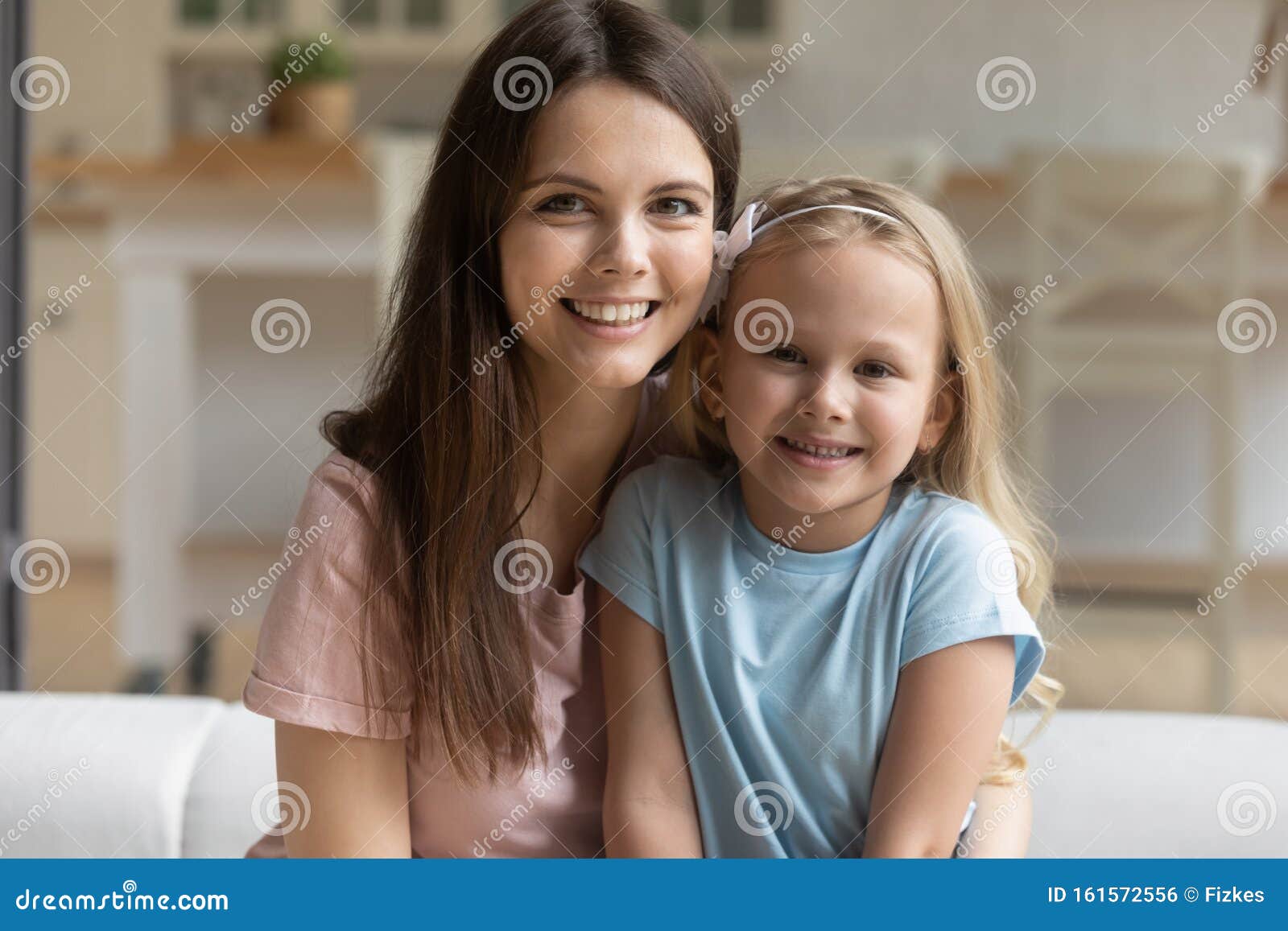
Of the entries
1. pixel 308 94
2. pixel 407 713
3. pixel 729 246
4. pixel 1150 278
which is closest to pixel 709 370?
pixel 729 246

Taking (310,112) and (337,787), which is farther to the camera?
(310,112)

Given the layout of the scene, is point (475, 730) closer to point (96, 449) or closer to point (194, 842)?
point (194, 842)

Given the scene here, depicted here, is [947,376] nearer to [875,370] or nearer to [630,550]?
[875,370]

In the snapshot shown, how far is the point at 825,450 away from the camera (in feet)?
2.50

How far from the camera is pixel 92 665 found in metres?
2.67

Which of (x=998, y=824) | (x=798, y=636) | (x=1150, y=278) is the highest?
(x=1150, y=278)

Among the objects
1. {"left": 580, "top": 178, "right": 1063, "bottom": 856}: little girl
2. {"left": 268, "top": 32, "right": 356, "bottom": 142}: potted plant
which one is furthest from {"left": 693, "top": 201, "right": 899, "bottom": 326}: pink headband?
{"left": 268, "top": 32, "right": 356, "bottom": 142}: potted plant

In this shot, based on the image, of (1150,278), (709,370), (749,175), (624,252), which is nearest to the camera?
(624,252)

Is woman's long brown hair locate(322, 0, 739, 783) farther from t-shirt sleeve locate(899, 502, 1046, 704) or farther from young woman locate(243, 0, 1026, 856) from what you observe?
t-shirt sleeve locate(899, 502, 1046, 704)

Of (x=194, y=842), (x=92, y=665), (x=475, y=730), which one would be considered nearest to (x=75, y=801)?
(x=194, y=842)

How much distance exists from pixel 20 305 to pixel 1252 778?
1773 millimetres

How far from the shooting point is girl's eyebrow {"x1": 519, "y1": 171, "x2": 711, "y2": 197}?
75 cm

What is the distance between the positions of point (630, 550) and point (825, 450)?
0.14m

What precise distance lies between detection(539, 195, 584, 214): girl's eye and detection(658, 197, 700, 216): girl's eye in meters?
0.05
